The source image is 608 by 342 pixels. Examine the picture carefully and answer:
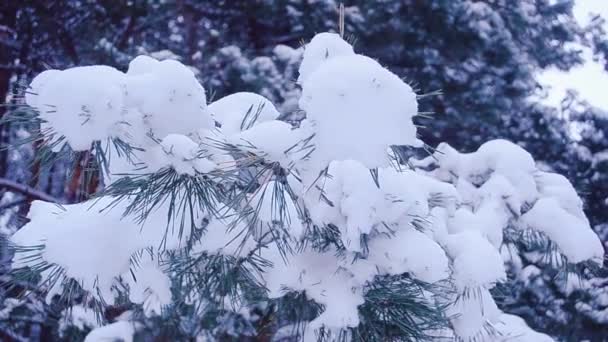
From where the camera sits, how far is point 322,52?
113cm

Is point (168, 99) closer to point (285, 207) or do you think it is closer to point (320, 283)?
point (285, 207)

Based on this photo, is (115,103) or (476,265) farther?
(476,265)

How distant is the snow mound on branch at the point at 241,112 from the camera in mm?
1381

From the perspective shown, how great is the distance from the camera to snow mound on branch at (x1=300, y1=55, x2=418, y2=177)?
91 cm

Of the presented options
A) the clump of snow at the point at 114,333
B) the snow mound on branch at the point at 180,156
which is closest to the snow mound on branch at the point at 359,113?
the snow mound on branch at the point at 180,156

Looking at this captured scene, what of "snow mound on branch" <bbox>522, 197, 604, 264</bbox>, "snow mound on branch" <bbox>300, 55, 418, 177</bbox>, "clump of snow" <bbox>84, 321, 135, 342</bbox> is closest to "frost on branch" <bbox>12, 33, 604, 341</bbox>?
"snow mound on branch" <bbox>300, 55, 418, 177</bbox>

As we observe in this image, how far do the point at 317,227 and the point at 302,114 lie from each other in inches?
10.3

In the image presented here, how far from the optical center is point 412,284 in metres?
1.35

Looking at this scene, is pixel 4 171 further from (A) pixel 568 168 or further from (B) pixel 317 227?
(A) pixel 568 168

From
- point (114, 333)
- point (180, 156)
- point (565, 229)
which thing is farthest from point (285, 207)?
point (114, 333)

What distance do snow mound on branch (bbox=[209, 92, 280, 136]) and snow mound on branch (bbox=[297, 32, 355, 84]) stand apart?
279 millimetres

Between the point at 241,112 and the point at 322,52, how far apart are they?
42 cm

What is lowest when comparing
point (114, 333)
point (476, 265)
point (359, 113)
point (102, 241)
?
point (114, 333)

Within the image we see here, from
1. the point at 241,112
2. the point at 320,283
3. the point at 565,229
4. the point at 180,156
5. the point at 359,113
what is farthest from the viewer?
the point at 565,229
